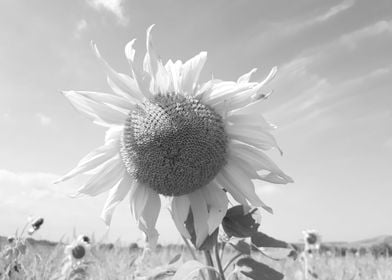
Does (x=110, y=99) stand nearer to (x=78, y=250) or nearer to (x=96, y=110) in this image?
(x=96, y=110)

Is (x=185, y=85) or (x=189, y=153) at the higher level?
(x=185, y=85)

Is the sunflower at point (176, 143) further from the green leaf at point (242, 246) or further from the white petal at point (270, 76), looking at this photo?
the green leaf at point (242, 246)

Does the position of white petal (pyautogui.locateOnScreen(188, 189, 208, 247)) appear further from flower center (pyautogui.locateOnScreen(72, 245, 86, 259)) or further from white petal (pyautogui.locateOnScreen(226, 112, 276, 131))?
flower center (pyautogui.locateOnScreen(72, 245, 86, 259))

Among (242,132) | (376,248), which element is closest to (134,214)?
(242,132)

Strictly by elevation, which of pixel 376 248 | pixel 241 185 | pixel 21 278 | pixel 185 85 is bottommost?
pixel 21 278

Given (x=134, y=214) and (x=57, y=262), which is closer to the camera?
(x=134, y=214)

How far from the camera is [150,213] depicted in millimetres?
2752

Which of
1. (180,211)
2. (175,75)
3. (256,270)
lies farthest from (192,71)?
(256,270)

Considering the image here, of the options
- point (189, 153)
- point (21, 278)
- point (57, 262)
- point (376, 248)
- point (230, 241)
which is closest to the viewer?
point (189, 153)

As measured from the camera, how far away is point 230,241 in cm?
289

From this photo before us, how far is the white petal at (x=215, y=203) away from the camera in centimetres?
251

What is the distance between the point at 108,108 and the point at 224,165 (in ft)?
2.60

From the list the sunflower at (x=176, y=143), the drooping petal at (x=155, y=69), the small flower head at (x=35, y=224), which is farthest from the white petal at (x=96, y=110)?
the small flower head at (x=35, y=224)

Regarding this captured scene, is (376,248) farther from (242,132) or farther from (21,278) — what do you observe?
(242,132)
